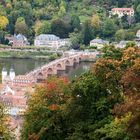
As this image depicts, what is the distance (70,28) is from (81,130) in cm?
5499

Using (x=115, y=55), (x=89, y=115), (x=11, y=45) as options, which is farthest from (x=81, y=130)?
(x=11, y=45)

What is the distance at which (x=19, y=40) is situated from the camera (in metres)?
65.0

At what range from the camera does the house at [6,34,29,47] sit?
2548 inches

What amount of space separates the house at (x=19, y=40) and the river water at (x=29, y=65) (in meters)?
7.02

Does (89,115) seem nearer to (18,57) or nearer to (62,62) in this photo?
(62,62)

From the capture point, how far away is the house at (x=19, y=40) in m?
64.7

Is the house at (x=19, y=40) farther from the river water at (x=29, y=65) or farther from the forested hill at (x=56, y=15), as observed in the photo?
the river water at (x=29, y=65)

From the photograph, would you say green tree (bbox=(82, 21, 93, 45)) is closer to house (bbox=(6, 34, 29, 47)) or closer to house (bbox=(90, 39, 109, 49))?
house (bbox=(90, 39, 109, 49))

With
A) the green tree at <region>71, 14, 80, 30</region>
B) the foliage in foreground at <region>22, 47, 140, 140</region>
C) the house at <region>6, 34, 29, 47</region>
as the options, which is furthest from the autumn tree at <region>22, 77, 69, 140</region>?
the green tree at <region>71, 14, 80, 30</region>

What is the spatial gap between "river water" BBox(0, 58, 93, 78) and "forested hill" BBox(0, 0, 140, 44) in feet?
33.5

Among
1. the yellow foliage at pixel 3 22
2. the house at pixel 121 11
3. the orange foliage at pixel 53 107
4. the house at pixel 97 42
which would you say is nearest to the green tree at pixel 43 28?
the yellow foliage at pixel 3 22

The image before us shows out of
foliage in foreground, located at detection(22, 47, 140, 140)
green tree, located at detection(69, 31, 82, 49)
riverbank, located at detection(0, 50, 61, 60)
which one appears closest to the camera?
foliage in foreground, located at detection(22, 47, 140, 140)

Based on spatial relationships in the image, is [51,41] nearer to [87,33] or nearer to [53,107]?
[87,33]

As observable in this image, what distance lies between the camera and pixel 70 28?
2707 inches
